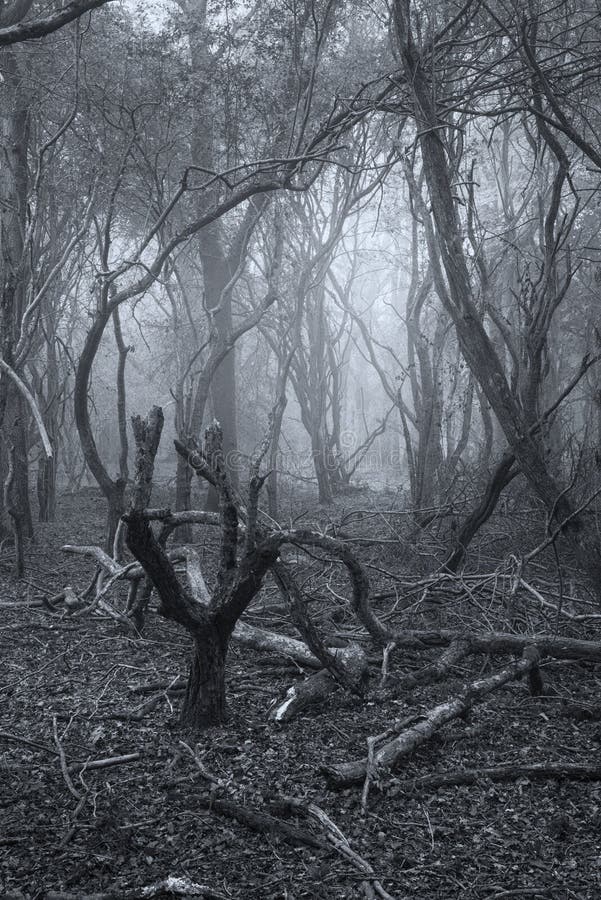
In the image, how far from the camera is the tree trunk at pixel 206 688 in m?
3.62

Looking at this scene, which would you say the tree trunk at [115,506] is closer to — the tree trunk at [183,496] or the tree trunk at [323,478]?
the tree trunk at [183,496]

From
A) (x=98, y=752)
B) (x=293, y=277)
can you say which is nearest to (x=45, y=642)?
(x=98, y=752)

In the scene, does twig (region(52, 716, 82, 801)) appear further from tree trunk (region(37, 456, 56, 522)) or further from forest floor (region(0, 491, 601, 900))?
tree trunk (region(37, 456, 56, 522))

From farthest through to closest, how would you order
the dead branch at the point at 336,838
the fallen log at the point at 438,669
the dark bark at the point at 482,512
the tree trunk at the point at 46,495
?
the tree trunk at the point at 46,495 < the dark bark at the point at 482,512 < the fallen log at the point at 438,669 < the dead branch at the point at 336,838

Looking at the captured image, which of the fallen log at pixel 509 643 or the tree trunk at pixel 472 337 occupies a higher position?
the tree trunk at pixel 472 337

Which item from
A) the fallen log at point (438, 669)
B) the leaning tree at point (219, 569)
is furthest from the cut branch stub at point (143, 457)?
the fallen log at point (438, 669)

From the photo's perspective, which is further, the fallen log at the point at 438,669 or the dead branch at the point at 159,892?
the fallen log at the point at 438,669

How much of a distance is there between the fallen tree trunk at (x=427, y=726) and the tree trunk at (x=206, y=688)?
746 mm

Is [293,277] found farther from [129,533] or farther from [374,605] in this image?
[129,533]

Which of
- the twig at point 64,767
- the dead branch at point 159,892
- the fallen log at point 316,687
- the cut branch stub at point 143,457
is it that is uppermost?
the cut branch stub at point 143,457

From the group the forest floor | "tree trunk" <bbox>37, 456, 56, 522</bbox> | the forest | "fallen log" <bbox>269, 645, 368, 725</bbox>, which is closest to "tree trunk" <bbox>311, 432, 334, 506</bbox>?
the forest

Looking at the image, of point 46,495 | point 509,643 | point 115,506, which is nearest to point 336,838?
point 509,643

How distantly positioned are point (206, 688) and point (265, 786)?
25.2 inches

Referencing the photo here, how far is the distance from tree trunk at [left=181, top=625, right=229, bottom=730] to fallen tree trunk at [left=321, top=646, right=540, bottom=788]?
746 mm
